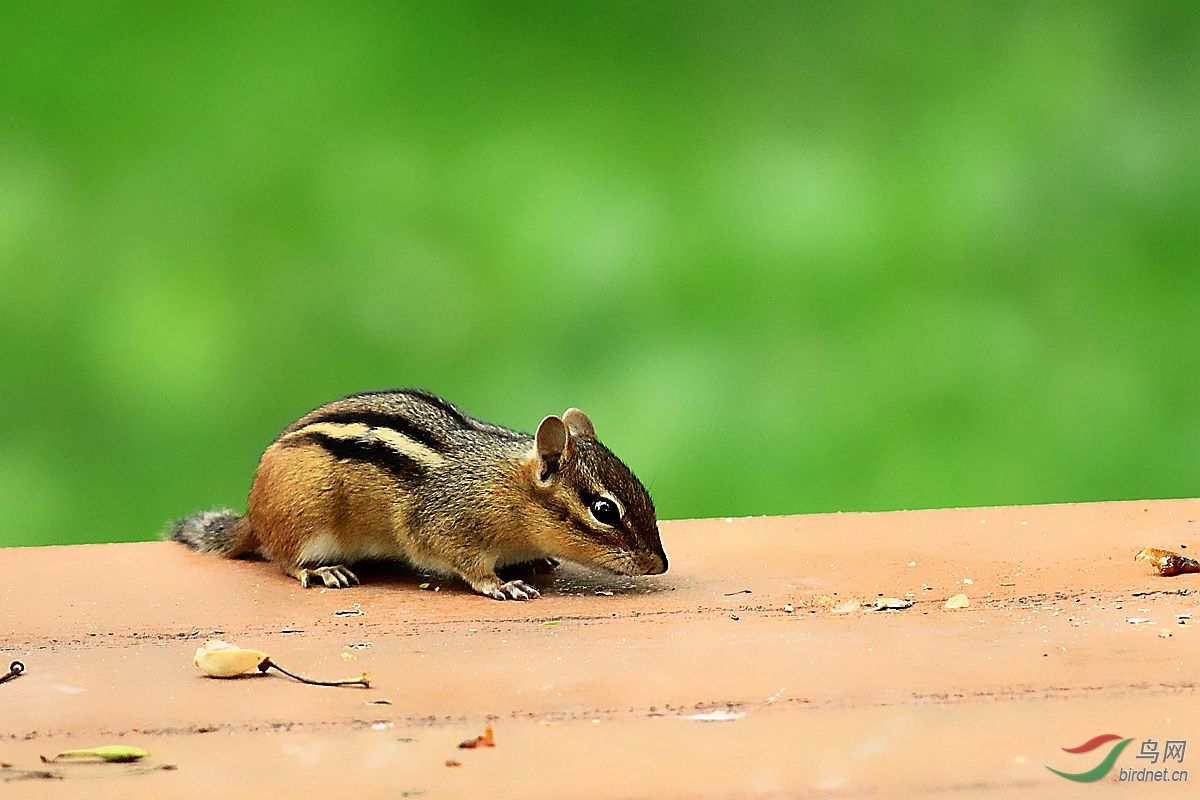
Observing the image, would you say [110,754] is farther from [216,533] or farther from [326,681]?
[216,533]

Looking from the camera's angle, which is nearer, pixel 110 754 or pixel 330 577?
pixel 110 754

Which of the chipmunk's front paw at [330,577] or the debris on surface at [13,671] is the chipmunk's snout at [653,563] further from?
the debris on surface at [13,671]

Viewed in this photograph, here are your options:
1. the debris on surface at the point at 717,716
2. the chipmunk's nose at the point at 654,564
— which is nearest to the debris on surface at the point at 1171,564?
the chipmunk's nose at the point at 654,564

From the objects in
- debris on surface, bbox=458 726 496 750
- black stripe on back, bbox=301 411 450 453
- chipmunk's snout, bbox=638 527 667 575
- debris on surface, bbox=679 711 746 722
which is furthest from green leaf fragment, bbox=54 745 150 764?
black stripe on back, bbox=301 411 450 453

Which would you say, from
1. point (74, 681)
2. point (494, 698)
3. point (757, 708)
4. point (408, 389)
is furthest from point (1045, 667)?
point (408, 389)

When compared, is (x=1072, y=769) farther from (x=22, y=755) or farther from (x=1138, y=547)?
(x=1138, y=547)

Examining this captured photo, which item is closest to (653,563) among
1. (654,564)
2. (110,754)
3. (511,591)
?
(654,564)
